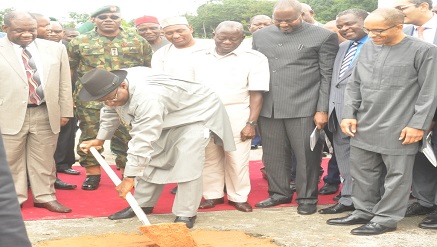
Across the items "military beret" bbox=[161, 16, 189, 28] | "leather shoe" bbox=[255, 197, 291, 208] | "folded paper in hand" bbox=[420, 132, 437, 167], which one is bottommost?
"leather shoe" bbox=[255, 197, 291, 208]

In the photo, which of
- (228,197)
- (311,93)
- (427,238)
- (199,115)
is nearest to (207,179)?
(228,197)

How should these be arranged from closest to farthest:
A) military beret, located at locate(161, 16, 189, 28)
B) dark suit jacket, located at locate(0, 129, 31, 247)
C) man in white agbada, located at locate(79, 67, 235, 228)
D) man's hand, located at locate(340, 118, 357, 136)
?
dark suit jacket, located at locate(0, 129, 31, 247)
man in white agbada, located at locate(79, 67, 235, 228)
man's hand, located at locate(340, 118, 357, 136)
military beret, located at locate(161, 16, 189, 28)

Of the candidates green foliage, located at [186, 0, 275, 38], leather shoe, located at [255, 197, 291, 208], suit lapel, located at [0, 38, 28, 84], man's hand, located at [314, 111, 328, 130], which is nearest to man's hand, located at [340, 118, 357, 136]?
man's hand, located at [314, 111, 328, 130]

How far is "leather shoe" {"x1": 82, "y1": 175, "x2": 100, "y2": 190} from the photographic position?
21.7 ft

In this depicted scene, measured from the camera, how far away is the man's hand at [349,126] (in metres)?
5.04

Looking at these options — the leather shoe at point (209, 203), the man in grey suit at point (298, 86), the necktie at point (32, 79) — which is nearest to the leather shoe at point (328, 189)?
the man in grey suit at point (298, 86)

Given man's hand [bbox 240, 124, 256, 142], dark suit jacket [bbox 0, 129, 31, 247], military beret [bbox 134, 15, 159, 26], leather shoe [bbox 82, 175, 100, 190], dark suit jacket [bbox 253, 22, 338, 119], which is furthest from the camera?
military beret [bbox 134, 15, 159, 26]

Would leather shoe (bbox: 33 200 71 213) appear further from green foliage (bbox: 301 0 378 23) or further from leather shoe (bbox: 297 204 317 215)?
green foliage (bbox: 301 0 378 23)

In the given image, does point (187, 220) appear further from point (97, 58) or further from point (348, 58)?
point (97, 58)

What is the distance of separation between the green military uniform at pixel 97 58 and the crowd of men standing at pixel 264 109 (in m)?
0.31

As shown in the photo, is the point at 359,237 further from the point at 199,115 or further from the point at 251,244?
the point at 199,115

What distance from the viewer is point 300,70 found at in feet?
18.4

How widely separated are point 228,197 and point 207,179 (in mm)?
242

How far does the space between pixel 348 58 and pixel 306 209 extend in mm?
1303
